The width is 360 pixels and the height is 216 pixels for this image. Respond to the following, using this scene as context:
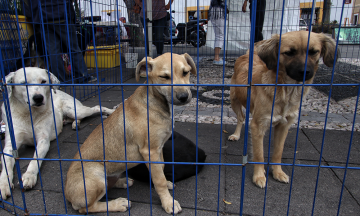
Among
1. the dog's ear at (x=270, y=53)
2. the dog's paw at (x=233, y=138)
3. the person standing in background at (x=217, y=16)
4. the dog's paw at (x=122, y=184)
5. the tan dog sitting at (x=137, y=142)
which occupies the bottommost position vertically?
the dog's paw at (x=122, y=184)

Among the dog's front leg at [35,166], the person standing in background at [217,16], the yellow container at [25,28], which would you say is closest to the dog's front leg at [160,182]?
the dog's front leg at [35,166]

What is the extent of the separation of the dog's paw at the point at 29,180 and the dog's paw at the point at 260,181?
246 cm

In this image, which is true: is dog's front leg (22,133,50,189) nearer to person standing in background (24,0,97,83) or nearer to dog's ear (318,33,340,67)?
person standing in background (24,0,97,83)

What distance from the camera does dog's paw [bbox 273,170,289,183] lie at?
2758 millimetres

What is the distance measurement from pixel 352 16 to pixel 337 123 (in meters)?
8.10

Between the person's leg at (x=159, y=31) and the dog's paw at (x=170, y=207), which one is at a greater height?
the person's leg at (x=159, y=31)

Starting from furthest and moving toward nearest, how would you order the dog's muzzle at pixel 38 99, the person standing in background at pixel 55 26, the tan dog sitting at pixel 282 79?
the person standing in background at pixel 55 26, the dog's muzzle at pixel 38 99, the tan dog sitting at pixel 282 79

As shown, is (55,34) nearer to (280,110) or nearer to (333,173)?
(280,110)

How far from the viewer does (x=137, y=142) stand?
241 cm

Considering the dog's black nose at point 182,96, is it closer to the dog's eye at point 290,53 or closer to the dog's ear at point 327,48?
the dog's eye at point 290,53

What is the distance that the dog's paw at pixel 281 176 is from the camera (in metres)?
2.76

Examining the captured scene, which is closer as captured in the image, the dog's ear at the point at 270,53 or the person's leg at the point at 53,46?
the dog's ear at the point at 270,53

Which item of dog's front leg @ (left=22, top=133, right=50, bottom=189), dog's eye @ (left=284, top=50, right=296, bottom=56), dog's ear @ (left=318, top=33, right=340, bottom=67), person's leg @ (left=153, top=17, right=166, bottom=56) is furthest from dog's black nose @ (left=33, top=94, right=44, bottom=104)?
person's leg @ (left=153, top=17, right=166, bottom=56)

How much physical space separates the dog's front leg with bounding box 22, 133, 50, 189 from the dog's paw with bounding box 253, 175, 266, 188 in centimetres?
229
